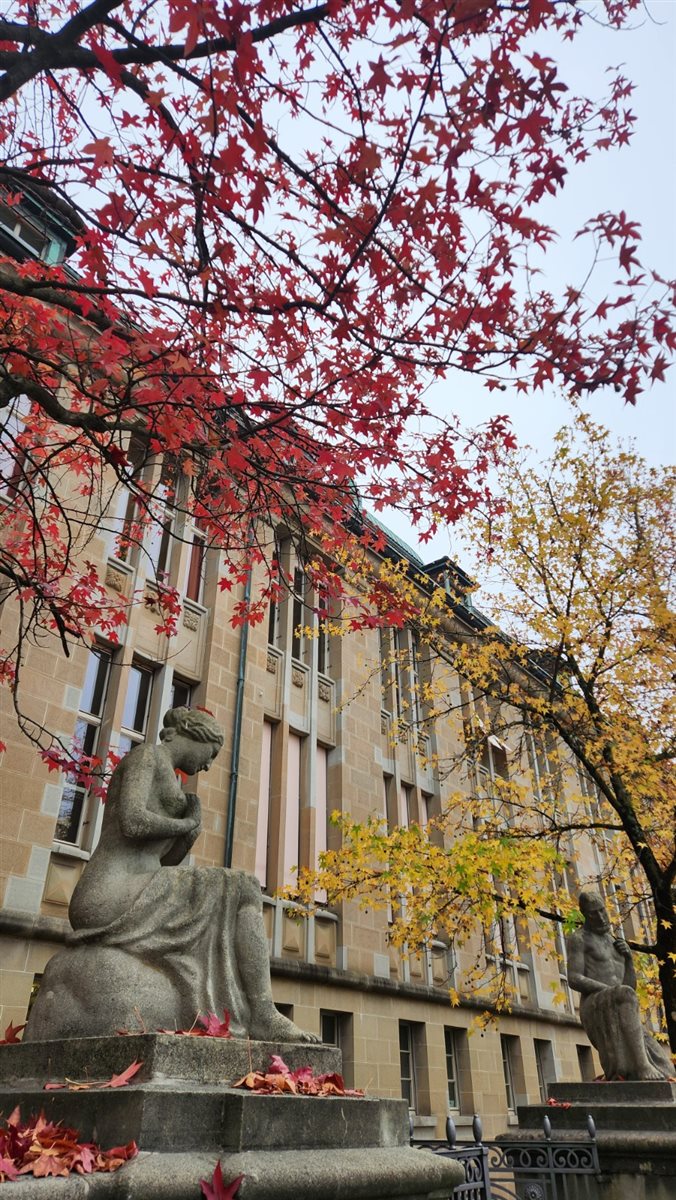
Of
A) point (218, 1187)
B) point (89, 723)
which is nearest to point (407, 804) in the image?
point (89, 723)

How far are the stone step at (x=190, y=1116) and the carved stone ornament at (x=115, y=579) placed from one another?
951 centimetres

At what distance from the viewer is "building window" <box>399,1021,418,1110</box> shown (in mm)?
15086

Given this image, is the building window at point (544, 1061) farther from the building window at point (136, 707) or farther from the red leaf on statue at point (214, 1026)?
the red leaf on statue at point (214, 1026)

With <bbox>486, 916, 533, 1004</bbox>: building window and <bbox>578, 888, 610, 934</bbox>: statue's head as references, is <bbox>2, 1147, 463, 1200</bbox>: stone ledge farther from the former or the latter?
<bbox>486, 916, 533, 1004</bbox>: building window

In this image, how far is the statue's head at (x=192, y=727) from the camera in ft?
16.1

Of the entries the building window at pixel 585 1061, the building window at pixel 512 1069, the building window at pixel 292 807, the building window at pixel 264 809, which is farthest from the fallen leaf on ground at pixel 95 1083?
the building window at pixel 585 1061

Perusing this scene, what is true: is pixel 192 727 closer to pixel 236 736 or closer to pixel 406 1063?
pixel 236 736

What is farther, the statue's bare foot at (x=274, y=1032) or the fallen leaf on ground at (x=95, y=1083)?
the statue's bare foot at (x=274, y=1032)

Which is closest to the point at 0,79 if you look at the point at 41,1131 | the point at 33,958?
the point at 41,1131

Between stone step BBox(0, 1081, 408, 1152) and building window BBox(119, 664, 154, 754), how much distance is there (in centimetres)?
872

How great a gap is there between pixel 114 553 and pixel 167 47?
9001mm

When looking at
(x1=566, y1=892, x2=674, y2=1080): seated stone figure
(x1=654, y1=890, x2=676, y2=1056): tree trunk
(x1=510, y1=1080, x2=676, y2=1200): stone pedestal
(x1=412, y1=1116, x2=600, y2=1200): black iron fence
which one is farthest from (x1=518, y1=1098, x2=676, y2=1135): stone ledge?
(x1=654, y1=890, x2=676, y2=1056): tree trunk

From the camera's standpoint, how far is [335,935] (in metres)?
14.4

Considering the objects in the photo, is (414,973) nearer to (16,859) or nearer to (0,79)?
(16,859)
